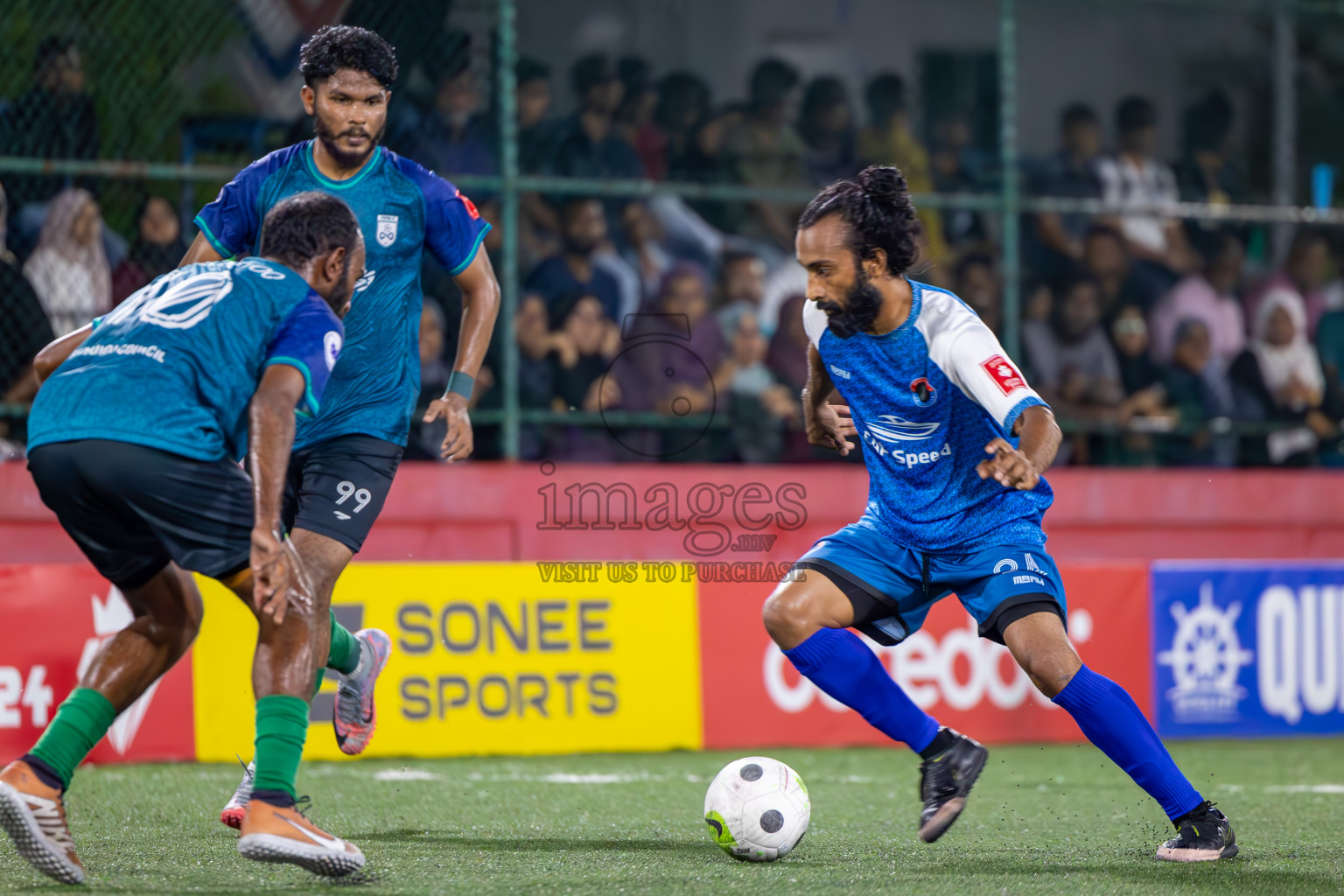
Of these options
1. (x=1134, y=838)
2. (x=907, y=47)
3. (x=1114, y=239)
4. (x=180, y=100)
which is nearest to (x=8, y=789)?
(x=1134, y=838)

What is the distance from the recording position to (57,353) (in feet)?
14.2

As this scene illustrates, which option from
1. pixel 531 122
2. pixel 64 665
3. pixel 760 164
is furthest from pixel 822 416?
pixel 760 164

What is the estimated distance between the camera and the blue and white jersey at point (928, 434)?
183 inches

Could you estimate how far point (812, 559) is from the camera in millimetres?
4875

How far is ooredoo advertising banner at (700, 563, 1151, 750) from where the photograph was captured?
8070 millimetres

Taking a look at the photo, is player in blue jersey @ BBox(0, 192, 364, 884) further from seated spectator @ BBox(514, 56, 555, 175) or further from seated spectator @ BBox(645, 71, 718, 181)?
seated spectator @ BBox(645, 71, 718, 181)

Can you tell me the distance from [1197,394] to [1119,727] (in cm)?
664

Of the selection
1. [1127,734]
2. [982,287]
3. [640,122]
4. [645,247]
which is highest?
[640,122]

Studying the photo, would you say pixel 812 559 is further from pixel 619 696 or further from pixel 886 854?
pixel 619 696

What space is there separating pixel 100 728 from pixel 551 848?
52.4 inches

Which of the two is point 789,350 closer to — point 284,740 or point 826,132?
point 826,132

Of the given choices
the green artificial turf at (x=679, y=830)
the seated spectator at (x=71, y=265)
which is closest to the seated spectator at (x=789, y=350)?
the green artificial turf at (x=679, y=830)

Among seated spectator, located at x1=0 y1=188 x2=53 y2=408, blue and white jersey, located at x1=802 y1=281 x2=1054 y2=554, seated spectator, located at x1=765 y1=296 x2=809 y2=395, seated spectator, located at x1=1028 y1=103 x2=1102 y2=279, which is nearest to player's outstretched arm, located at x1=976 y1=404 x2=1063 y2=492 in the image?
blue and white jersey, located at x1=802 y1=281 x2=1054 y2=554

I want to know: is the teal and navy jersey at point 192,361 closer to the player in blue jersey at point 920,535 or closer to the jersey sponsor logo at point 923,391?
the player in blue jersey at point 920,535
